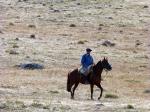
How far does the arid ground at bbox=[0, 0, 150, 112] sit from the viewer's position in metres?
32.0

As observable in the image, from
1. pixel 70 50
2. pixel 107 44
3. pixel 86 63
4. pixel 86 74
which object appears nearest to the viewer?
pixel 86 63

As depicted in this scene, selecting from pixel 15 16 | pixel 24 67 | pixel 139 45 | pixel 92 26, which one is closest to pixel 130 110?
pixel 24 67

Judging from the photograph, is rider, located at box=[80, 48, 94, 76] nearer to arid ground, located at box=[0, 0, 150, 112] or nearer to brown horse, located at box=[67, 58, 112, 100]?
brown horse, located at box=[67, 58, 112, 100]

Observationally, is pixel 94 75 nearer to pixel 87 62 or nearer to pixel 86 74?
pixel 86 74

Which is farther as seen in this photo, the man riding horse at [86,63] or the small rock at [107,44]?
the small rock at [107,44]

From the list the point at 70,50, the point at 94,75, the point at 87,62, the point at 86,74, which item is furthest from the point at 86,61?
the point at 70,50

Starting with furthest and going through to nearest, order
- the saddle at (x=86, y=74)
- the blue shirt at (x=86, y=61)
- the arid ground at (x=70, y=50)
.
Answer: the saddle at (x=86, y=74)
the blue shirt at (x=86, y=61)
the arid ground at (x=70, y=50)

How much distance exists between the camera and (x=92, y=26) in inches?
3164

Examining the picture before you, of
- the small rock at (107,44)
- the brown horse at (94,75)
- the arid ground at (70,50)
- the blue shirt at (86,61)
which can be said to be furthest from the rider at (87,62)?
the small rock at (107,44)

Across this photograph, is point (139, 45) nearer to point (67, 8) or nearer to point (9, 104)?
point (67, 8)

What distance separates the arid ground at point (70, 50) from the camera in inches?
1261

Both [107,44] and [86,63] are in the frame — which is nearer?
[86,63]

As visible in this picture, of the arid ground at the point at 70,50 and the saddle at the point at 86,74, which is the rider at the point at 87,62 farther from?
the arid ground at the point at 70,50

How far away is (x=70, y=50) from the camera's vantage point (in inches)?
2418
